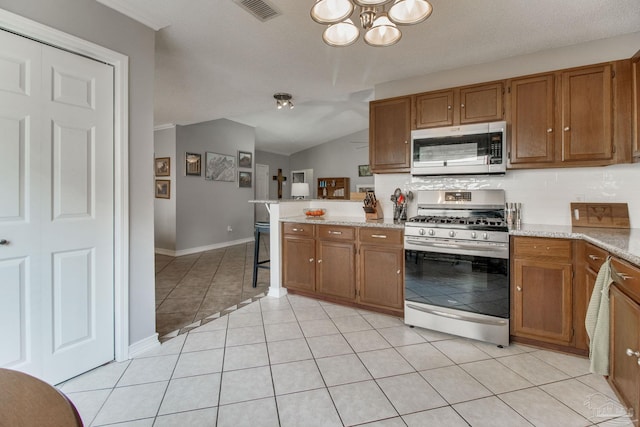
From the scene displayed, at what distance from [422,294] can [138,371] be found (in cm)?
220

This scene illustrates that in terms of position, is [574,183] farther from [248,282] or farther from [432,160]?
[248,282]

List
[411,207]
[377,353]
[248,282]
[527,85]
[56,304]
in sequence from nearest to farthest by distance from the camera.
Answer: [56,304] < [377,353] < [527,85] < [411,207] < [248,282]

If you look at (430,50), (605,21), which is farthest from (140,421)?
(605,21)

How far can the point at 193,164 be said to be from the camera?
598cm

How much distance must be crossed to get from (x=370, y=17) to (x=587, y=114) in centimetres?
200

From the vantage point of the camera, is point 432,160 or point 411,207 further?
point 411,207

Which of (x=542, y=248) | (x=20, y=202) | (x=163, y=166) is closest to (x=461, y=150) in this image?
(x=542, y=248)

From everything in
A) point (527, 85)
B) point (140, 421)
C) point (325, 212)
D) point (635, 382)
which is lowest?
point (140, 421)

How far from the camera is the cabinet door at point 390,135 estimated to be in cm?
313

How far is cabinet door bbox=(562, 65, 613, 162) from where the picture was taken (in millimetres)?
2361

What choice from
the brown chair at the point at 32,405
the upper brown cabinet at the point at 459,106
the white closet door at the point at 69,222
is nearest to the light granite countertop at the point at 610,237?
the upper brown cabinet at the point at 459,106

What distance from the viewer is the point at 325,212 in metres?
3.83

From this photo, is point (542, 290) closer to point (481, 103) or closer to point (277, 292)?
point (481, 103)

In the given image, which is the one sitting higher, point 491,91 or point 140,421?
point 491,91
